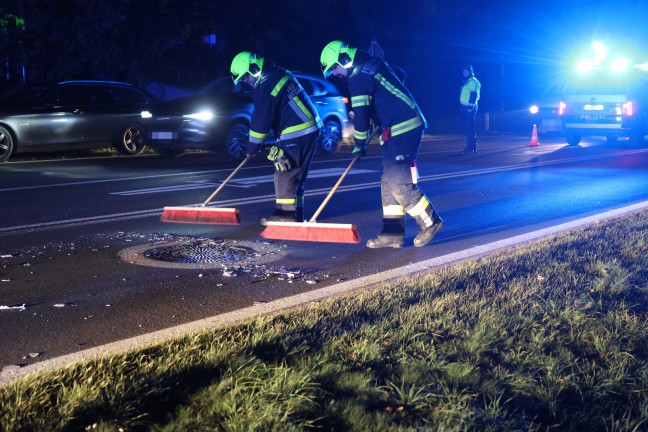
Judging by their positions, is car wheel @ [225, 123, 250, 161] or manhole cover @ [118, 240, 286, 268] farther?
car wheel @ [225, 123, 250, 161]

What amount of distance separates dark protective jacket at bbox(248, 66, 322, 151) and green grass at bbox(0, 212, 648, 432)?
291 cm

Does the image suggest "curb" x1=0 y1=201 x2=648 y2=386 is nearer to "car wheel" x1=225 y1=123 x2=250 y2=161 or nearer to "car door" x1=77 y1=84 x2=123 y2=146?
"car wheel" x1=225 y1=123 x2=250 y2=161

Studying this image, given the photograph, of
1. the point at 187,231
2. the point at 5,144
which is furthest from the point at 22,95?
the point at 187,231

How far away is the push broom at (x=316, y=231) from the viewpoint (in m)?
7.03

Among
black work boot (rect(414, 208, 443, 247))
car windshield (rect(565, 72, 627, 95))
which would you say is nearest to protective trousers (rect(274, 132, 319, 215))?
black work boot (rect(414, 208, 443, 247))

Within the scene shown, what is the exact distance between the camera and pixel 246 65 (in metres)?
7.66

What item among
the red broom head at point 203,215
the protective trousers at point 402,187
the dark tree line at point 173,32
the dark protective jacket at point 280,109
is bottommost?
the red broom head at point 203,215

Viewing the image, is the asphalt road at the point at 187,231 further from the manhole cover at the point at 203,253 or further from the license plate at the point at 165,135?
the license plate at the point at 165,135

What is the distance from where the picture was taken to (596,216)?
8.92 meters

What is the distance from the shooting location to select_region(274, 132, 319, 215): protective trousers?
313 inches

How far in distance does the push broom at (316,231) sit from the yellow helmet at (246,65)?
1306 millimetres

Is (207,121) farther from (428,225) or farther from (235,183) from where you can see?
(428,225)

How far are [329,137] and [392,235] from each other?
1003cm

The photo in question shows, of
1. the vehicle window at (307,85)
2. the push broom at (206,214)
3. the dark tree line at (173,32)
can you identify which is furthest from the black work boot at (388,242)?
the dark tree line at (173,32)
